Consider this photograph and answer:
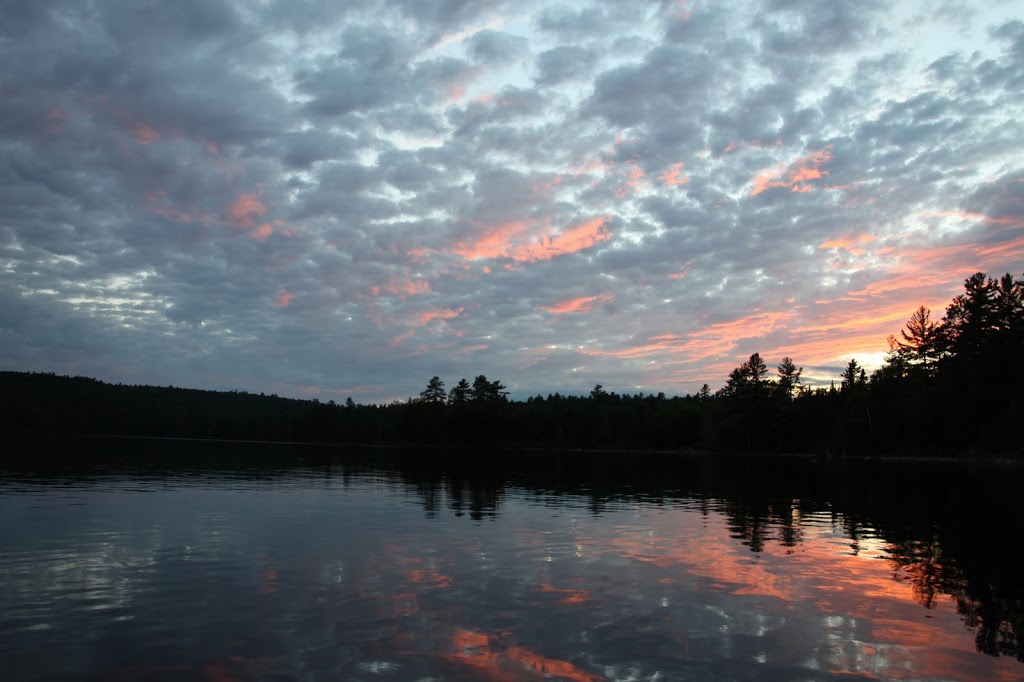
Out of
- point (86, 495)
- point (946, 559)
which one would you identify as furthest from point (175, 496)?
point (946, 559)

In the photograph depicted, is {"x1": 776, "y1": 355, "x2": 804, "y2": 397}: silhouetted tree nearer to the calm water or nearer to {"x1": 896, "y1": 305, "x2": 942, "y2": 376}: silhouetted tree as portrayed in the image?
{"x1": 896, "y1": 305, "x2": 942, "y2": 376}: silhouetted tree

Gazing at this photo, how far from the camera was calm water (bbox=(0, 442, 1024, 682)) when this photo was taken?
1357 cm

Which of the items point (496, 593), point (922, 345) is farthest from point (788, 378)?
point (496, 593)

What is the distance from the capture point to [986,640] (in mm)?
16062

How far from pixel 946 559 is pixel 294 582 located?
2426 centimetres

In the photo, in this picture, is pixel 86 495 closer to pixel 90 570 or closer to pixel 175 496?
pixel 175 496

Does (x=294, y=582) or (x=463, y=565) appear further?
(x=463, y=565)

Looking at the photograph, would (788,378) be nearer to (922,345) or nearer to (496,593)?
(922,345)

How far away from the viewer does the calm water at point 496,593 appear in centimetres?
1357

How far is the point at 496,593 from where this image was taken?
19.3 m

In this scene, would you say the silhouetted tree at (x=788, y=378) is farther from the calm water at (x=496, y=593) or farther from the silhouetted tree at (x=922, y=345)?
the calm water at (x=496, y=593)

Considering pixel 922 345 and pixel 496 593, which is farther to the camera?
pixel 922 345

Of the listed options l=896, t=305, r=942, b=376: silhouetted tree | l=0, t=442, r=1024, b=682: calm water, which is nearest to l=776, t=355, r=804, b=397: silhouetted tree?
l=896, t=305, r=942, b=376: silhouetted tree

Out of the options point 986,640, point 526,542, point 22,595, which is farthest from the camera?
point 526,542
